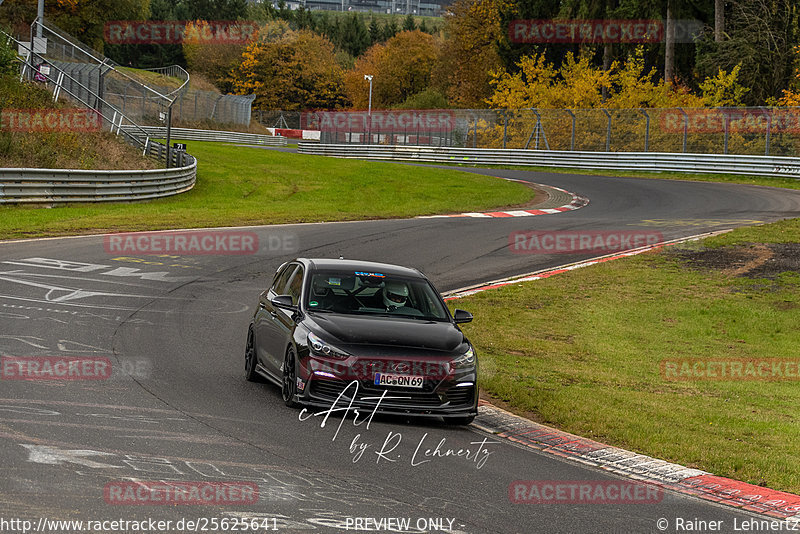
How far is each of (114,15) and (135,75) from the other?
25.6ft

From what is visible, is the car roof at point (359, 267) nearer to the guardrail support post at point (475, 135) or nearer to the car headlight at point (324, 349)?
the car headlight at point (324, 349)

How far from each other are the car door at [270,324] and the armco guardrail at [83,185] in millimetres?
18280

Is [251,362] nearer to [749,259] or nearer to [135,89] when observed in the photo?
[749,259]

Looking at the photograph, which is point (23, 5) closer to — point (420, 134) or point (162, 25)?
point (162, 25)

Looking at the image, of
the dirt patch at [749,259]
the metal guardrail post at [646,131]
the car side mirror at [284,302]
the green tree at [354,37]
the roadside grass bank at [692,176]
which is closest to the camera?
the car side mirror at [284,302]

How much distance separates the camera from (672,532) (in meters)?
6.53

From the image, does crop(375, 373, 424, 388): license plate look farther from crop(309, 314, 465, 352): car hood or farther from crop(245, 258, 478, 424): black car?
crop(309, 314, 465, 352): car hood

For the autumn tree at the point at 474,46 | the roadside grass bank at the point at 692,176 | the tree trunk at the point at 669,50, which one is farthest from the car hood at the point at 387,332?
the autumn tree at the point at 474,46

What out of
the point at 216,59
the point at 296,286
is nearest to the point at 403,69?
the point at 216,59

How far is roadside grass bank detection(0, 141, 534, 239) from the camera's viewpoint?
86.6 feet

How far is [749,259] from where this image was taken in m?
21.9

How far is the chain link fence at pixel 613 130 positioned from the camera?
4406cm

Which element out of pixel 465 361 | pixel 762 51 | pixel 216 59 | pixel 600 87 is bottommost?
pixel 465 361

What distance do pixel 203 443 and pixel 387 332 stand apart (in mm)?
2336
